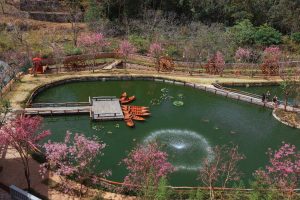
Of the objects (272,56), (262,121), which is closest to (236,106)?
(262,121)

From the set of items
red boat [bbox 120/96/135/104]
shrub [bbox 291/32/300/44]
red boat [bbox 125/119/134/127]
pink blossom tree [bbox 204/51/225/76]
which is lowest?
red boat [bbox 125/119/134/127]

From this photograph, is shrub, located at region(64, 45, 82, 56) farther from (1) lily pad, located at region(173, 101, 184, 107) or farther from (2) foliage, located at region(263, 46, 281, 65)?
(2) foliage, located at region(263, 46, 281, 65)

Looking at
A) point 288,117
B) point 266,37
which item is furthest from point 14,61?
point 266,37

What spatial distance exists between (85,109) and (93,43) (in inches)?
604

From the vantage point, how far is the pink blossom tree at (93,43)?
Answer: 49312 mm

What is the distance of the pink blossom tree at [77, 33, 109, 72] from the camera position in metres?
49.3

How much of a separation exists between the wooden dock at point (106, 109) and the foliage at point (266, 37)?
2723 cm

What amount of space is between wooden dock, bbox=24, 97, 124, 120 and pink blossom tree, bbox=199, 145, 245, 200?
10.5m

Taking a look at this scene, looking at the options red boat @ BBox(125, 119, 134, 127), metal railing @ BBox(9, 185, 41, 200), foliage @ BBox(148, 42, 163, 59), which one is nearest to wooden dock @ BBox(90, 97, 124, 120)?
red boat @ BBox(125, 119, 134, 127)

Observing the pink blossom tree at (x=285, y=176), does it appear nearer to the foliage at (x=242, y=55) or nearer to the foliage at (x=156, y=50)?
the foliage at (x=156, y=50)

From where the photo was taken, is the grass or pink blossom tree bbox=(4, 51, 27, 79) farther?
pink blossom tree bbox=(4, 51, 27, 79)

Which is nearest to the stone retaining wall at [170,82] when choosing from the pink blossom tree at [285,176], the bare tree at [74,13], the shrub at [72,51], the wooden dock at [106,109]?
the wooden dock at [106,109]

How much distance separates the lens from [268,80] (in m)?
47.7

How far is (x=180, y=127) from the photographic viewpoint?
35594 mm
